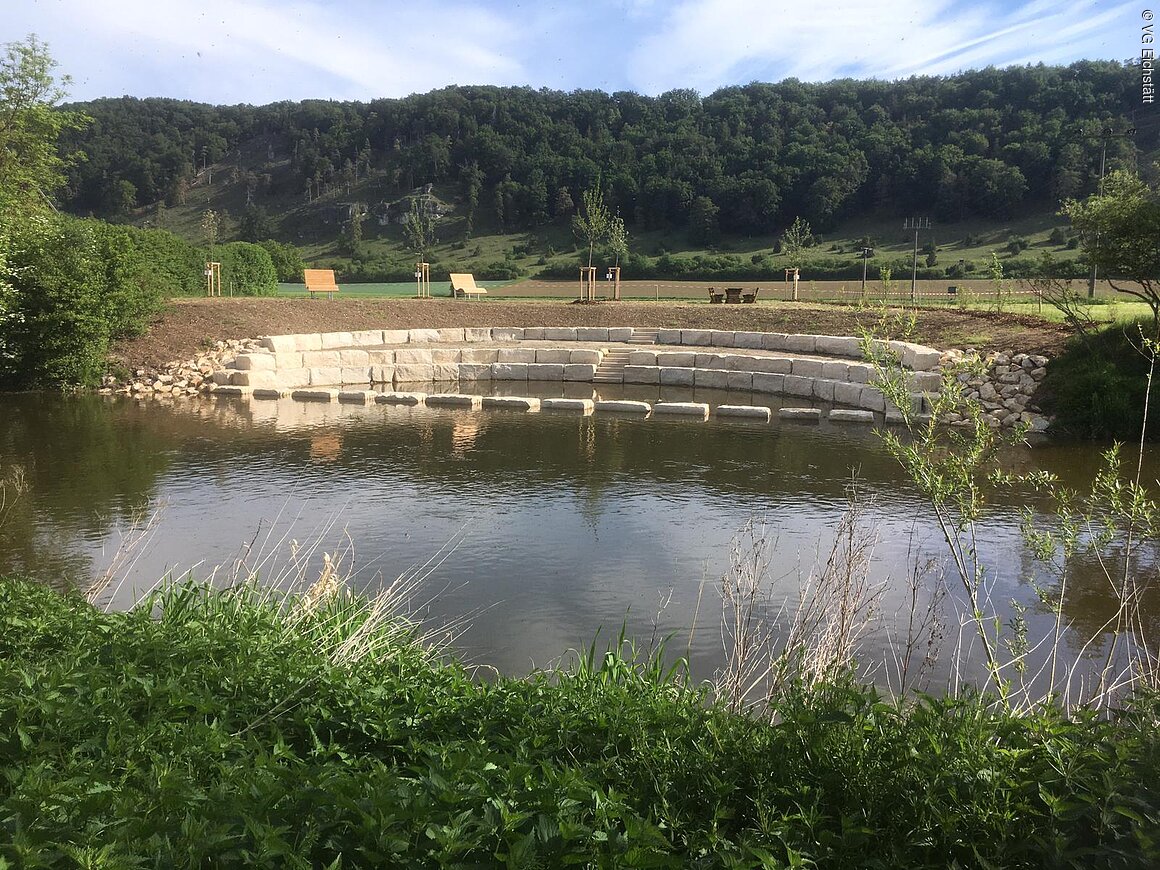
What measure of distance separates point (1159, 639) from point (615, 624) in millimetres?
4234

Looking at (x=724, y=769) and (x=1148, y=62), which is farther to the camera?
(x=1148, y=62)

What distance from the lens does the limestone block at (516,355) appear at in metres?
23.8

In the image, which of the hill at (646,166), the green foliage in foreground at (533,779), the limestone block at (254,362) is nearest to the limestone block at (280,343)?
the limestone block at (254,362)

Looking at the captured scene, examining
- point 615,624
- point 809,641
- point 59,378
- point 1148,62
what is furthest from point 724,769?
point 59,378

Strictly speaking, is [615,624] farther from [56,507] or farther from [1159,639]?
[56,507]

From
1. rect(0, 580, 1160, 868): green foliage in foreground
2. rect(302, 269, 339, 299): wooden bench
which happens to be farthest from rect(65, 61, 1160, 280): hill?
rect(0, 580, 1160, 868): green foliage in foreground

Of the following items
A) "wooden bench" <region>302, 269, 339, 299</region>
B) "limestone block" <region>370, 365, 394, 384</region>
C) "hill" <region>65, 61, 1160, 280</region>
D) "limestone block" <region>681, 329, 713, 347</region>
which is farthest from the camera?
"hill" <region>65, 61, 1160, 280</region>

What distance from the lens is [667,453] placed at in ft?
45.8

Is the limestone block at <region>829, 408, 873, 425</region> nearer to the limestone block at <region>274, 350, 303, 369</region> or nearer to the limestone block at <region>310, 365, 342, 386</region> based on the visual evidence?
the limestone block at <region>310, 365, 342, 386</region>

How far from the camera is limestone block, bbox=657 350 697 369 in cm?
2311

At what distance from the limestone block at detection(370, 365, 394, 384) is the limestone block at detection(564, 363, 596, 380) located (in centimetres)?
436

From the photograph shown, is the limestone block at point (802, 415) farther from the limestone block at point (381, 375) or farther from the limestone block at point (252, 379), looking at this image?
the limestone block at point (252, 379)

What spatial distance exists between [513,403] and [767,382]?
6553 mm

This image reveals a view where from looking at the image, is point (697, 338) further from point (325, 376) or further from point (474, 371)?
point (325, 376)
